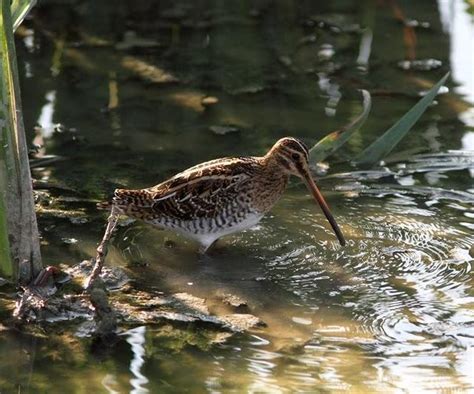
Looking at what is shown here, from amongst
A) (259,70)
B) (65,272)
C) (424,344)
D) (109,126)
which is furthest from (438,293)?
(259,70)

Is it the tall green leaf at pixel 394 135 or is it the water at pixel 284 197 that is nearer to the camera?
the water at pixel 284 197

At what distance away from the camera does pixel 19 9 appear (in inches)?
238

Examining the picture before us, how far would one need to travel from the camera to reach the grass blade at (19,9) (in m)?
5.97

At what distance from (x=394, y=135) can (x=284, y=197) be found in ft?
2.64

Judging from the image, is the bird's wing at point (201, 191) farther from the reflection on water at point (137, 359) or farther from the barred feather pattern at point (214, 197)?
the reflection on water at point (137, 359)

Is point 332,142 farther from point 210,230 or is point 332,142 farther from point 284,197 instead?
point 210,230

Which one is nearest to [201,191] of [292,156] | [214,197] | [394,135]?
[214,197]

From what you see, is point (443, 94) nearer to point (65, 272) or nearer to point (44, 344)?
point (65, 272)

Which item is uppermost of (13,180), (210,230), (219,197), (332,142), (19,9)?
(19,9)

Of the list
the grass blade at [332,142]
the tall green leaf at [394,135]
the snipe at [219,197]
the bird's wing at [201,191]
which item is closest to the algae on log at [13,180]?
the snipe at [219,197]

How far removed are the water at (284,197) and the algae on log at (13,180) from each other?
0.26 m

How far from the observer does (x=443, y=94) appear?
9516mm

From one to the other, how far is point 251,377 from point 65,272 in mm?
1562

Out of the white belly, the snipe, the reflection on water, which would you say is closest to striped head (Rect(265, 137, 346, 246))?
the snipe
